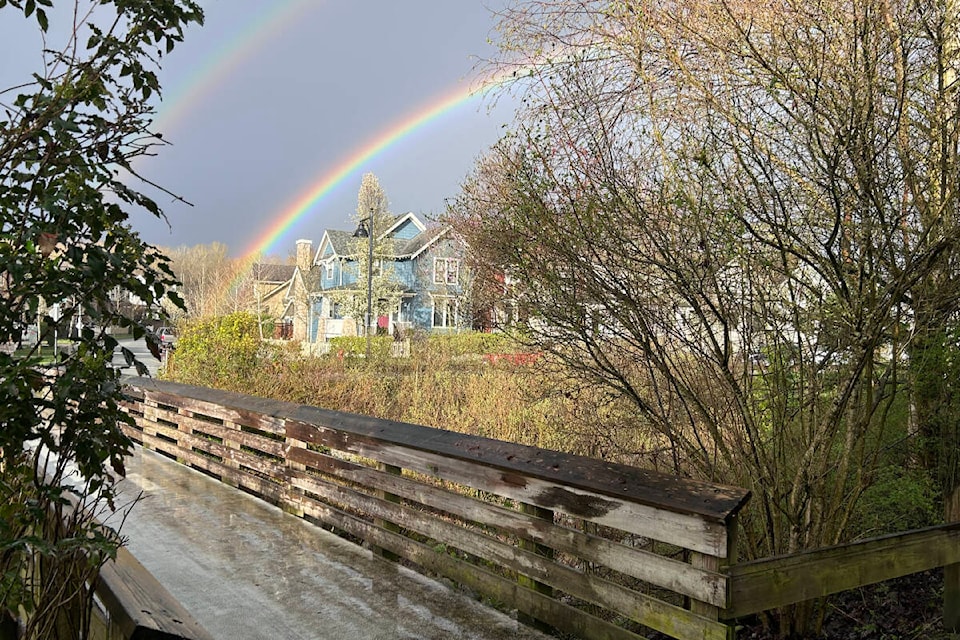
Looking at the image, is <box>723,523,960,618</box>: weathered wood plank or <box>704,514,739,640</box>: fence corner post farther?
<box>723,523,960,618</box>: weathered wood plank

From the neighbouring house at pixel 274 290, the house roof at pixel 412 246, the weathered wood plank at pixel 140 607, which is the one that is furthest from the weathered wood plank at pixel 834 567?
the neighbouring house at pixel 274 290

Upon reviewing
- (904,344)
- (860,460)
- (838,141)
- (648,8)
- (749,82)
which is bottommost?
(860,460)

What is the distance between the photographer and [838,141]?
3.27 meters

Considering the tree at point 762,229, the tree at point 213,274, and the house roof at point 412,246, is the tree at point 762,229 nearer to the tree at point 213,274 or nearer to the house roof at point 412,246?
the house roof at point 412,246

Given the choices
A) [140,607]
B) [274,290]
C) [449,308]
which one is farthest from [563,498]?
[274,290]

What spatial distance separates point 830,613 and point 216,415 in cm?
523

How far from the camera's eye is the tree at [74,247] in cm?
180

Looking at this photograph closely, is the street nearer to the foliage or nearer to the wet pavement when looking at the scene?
the foliage

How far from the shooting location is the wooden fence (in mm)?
2826

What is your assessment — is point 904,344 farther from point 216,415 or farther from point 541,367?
point 216,415

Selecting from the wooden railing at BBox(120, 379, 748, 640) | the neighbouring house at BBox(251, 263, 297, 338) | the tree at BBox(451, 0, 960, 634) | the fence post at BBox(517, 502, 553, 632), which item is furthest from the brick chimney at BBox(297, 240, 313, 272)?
the fence post at BBox(517, 502, 553, 632)

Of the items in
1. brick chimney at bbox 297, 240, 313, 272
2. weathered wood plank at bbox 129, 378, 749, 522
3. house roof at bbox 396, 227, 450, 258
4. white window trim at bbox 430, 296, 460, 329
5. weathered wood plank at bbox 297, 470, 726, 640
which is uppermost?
brick chimney at bbox 297, 240, 313, 272

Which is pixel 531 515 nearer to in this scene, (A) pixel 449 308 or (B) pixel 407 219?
(A) pixel 449 308

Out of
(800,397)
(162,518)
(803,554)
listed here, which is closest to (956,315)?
(800,397)
